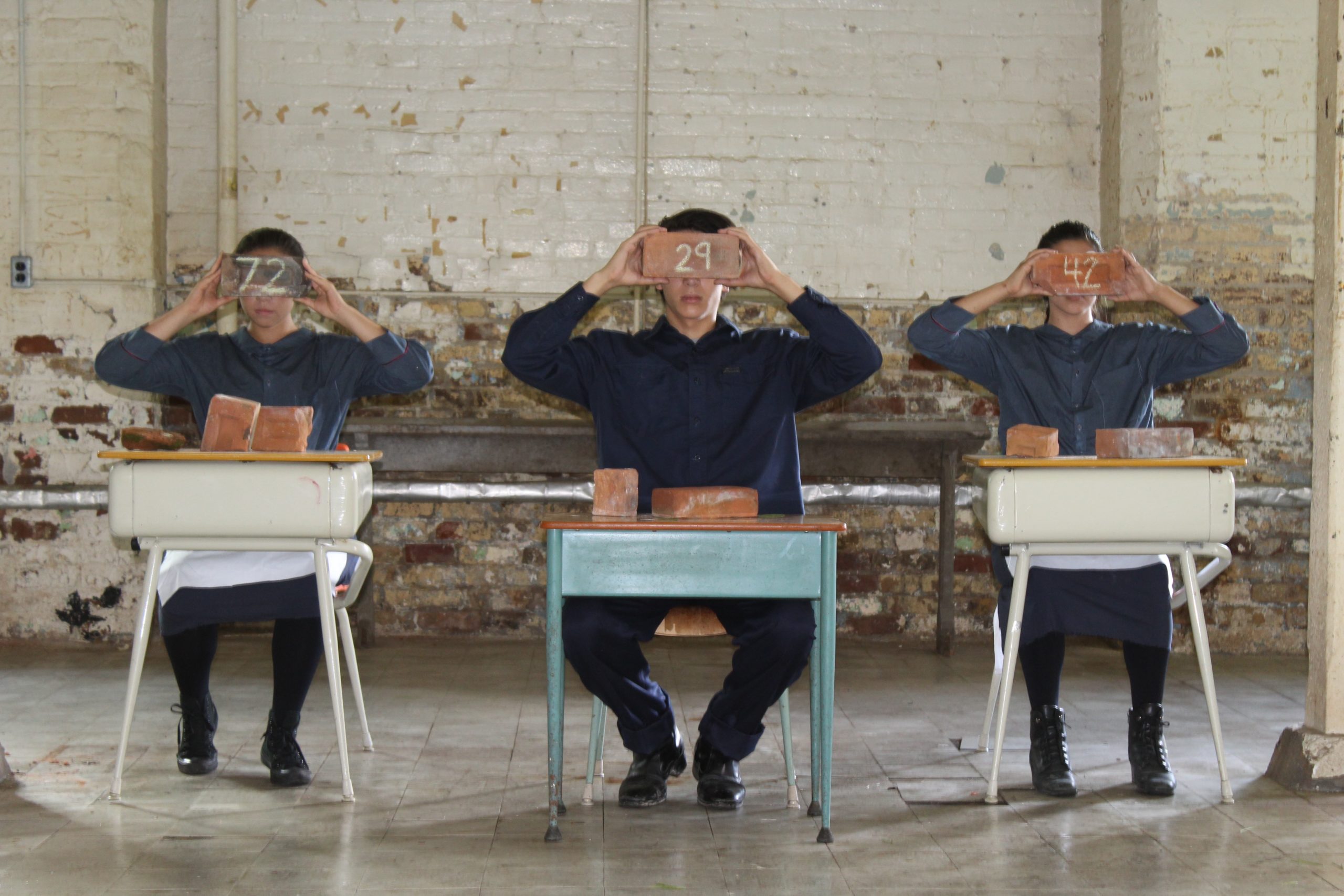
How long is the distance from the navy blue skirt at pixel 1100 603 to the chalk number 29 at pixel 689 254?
1.11m

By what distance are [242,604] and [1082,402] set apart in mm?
2292

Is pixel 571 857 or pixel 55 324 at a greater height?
pixel 55 324

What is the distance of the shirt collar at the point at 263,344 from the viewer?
3701 mm

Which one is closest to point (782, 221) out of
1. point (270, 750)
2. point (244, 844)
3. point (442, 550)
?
point (442, 550)

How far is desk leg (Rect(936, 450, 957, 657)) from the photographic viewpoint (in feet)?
17.8

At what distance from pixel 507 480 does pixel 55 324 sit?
1968 millimetres

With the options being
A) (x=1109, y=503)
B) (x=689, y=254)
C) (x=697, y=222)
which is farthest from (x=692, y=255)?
(x=1109, y=503)

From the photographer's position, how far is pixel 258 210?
5.63 metres

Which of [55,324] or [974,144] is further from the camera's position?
[974,144]

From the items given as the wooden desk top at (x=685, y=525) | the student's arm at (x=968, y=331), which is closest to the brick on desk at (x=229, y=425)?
the wooden desk top at (x=685, y=525)

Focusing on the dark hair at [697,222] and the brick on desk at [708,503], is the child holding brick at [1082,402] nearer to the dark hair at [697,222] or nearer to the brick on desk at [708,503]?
the dark hair at [697,222]

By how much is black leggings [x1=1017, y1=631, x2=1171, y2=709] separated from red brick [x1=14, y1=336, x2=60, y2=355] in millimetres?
4109

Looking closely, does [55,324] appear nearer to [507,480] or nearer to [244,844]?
[507,480]

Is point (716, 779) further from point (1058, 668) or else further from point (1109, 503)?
point (1109, 503)
